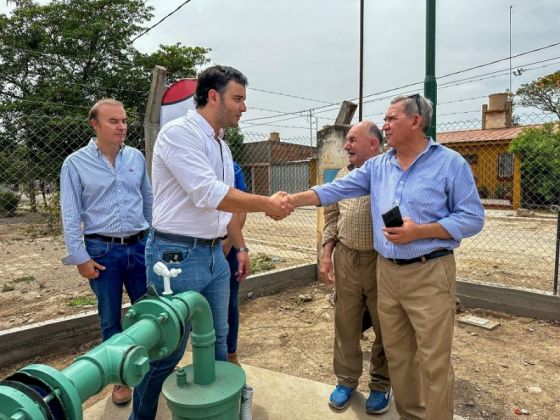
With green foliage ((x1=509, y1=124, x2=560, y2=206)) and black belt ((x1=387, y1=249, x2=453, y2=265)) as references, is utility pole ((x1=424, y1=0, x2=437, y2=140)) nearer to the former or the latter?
black belt ((x1=387, y1=249, x2=453, y2=265))

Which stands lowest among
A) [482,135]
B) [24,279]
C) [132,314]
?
[24,279]

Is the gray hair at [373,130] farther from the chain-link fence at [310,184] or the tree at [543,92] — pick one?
the tree at [543,92]

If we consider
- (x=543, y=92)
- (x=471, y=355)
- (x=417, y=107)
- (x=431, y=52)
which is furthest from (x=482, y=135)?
(x=417, y=107)

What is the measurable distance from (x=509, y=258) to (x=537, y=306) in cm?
452

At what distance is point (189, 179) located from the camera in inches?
78.5

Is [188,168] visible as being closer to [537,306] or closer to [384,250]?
[384,250]

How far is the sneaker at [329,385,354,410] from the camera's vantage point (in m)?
2.76

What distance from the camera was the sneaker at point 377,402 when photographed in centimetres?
274

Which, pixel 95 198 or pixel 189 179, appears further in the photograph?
pixel 95 198

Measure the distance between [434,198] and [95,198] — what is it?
2073 millimetres

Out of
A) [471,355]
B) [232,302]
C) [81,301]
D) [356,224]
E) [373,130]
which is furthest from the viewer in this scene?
[81,301]

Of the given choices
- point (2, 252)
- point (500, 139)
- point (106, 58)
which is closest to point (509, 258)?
point (2, 252)

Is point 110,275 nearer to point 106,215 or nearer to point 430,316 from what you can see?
point 106,215

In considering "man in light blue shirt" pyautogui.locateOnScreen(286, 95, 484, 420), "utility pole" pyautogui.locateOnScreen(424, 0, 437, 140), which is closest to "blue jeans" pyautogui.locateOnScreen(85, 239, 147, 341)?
"man in light blue shirt" pyautogui.locateOnScreen(286, 95, 484, 420)
